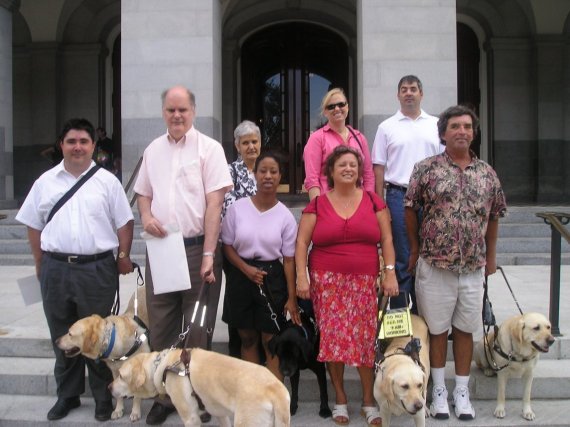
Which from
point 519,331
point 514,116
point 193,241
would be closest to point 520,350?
point 519,331

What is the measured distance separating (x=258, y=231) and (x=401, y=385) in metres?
1.52

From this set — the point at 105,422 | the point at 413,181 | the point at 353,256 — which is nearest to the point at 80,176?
the point at 105,422

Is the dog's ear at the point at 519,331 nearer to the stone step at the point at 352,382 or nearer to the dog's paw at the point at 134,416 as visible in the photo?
the stone step at the point at 352,382

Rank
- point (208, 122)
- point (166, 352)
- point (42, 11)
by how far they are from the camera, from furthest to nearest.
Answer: point (42, 11)
point (208, 122)
point (166, 352)

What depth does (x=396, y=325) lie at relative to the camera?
4152mm

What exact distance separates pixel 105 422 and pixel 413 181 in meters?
2.87

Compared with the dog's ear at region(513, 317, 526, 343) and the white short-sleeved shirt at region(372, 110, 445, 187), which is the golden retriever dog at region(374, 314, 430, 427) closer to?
the dog's ear at region(513, 317, 526, 343)

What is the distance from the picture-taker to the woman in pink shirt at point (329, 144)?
15.8 feet

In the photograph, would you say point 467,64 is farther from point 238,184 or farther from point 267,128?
point 238,184

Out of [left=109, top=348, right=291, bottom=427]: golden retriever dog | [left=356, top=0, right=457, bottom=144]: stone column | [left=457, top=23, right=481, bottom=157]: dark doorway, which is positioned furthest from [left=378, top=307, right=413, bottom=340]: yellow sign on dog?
[left=457, top=23, right=481, bottom=157]: dark doorway

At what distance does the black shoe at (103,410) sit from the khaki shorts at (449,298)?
8.07 ft

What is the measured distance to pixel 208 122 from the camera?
33.7ft

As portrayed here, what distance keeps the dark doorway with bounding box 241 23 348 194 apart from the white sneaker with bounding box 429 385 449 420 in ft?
39.0

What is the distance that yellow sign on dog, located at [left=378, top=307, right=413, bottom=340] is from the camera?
13.6 ft
